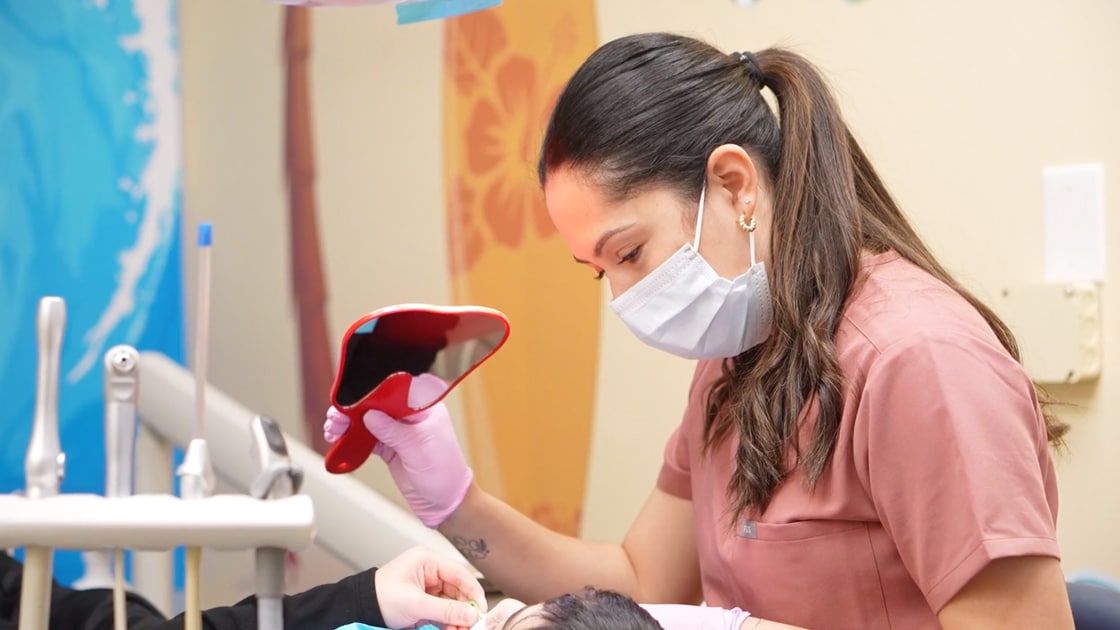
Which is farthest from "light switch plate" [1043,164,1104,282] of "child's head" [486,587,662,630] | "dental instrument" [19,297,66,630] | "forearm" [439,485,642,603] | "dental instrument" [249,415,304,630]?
"dental instrument" [19,297,66,630]

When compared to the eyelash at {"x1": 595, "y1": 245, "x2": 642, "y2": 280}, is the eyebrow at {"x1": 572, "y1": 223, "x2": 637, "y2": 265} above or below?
above

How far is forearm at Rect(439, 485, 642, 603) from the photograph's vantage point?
5.14 ft

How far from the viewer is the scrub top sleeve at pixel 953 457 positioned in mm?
1044

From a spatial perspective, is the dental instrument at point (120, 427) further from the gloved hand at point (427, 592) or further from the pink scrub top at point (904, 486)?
the pink scrub top at point (904, 486)

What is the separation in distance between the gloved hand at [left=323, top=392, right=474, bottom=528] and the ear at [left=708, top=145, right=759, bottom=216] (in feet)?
1.66

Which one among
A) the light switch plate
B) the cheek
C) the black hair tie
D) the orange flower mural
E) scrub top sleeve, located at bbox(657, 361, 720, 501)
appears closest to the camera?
the cheek

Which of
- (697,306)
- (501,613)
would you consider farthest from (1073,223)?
(501,613)

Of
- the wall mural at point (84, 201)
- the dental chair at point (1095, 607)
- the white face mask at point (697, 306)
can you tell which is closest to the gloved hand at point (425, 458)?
the white face mask at point (697, 306)

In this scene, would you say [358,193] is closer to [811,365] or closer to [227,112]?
[227,112]

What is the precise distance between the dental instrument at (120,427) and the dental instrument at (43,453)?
0.05 m

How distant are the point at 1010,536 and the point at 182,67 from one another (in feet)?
8.23

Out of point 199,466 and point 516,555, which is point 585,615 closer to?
point 199,466

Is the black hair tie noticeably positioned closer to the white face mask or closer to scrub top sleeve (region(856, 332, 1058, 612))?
the white face mask

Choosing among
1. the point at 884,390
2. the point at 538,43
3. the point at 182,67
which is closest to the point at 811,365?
the point at 884,390
